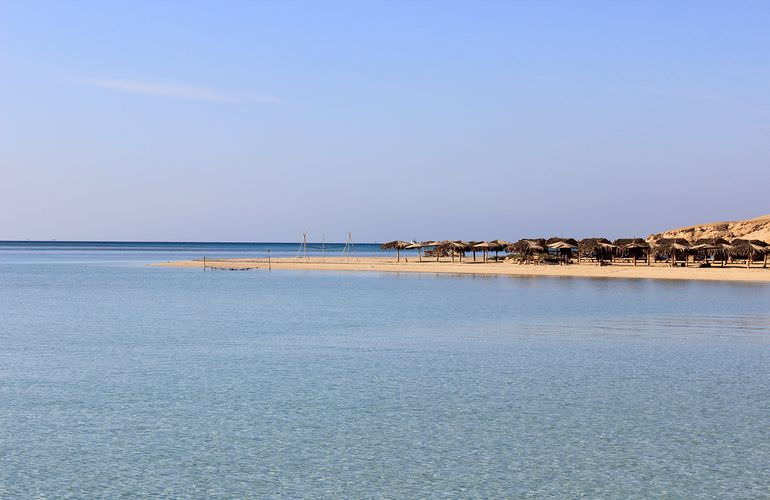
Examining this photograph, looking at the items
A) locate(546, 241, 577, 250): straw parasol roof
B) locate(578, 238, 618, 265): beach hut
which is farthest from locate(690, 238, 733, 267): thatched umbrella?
locate(546, 241, 577, 250): straw parasol roof

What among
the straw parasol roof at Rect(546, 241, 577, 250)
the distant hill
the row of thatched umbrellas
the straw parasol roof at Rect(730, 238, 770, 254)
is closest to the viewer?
the straw parasol roof at Rect(730, 238, 770, 254)

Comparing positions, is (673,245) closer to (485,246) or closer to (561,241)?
(561,241)

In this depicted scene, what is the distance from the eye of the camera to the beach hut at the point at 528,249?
64.0 metres

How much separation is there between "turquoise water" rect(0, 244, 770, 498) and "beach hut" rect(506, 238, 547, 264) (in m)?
38.3

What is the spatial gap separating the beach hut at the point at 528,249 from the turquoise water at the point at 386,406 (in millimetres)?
38323

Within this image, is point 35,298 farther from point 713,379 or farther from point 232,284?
point 713,379

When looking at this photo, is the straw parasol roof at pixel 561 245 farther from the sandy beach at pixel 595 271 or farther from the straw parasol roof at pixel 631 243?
the straw parasol roof at pixel 631 243

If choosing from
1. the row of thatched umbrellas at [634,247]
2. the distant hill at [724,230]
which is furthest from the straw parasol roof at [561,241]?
the distant hill at [724,230]

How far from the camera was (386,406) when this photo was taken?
Answer: 11758 millimetres

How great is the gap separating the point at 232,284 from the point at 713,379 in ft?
111

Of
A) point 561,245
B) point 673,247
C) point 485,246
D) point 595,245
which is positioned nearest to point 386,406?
point 673,247

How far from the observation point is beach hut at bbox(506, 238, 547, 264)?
2518 inches

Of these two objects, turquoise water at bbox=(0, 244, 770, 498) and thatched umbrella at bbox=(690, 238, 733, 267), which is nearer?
turquoise water at bbox=(0, 244, 770, 498)

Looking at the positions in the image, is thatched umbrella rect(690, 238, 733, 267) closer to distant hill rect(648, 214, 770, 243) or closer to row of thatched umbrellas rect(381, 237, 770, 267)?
row of thatched umbrellas rect(381, 237, 770, 267)
